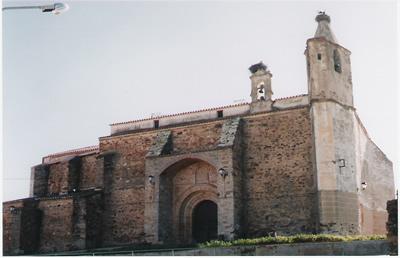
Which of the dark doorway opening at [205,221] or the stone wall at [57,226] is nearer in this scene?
the dark doorway opening at [205,221]

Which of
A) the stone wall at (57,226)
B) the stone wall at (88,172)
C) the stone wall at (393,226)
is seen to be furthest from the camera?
the stone wall at (88,172)

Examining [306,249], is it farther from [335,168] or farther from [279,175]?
[279,175]

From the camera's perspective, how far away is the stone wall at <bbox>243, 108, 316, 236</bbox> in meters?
22.5

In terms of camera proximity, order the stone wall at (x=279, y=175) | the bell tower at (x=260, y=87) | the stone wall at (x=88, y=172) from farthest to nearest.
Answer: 1. the stone wall at (x=88, y=172)
2. the bell tower at (x=260, y=87)
3. the stone wall at (x=279, y=175)

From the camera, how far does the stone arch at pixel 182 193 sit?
24.6m

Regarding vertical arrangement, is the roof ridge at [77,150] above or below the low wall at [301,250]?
above

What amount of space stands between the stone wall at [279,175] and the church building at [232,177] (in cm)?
4

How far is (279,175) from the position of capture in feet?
76.3

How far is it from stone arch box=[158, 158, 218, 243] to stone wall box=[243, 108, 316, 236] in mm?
1856

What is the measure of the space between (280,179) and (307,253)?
5.70m

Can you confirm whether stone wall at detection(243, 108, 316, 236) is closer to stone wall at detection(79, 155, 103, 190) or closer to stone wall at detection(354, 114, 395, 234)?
stone wall at detection(354, 114, 395, 234)

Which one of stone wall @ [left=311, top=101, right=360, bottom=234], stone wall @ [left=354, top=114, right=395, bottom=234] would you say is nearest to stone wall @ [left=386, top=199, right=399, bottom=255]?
stone wall @ [left=311, top=101, right=360, bottom=234]

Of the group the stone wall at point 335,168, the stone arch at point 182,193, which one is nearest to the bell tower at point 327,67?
the stone wall at point 335,168

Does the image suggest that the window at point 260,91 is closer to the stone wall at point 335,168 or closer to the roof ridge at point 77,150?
the stone wall at point 335,168
